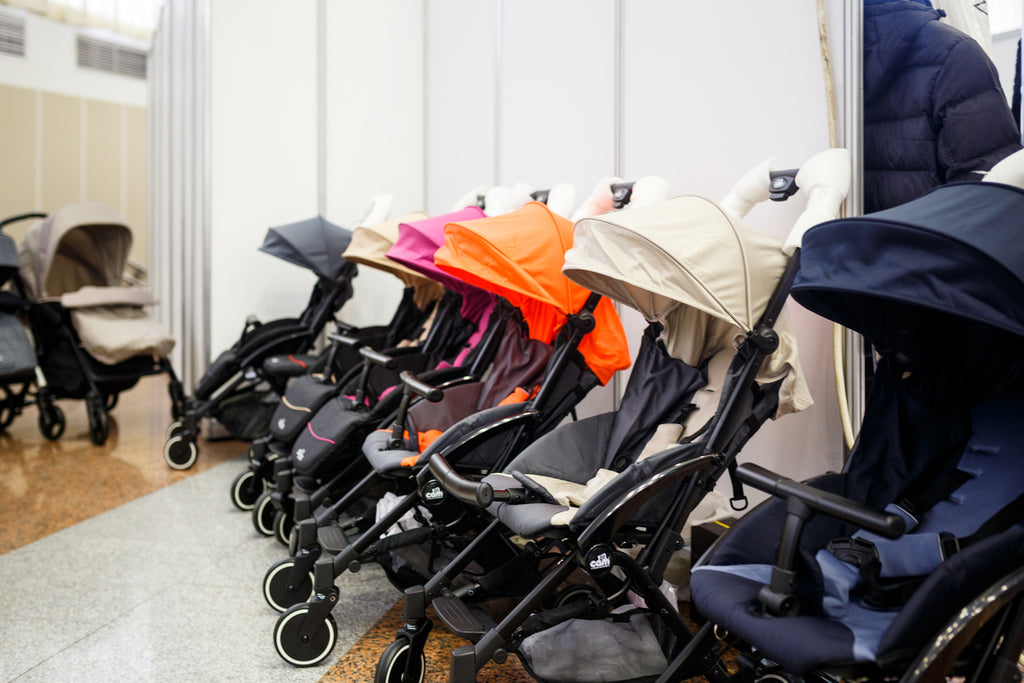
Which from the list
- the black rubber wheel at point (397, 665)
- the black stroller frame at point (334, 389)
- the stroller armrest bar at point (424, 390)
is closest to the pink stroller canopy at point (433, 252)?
the black stroller frame at point (334, 389)

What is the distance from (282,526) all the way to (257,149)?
2.62m

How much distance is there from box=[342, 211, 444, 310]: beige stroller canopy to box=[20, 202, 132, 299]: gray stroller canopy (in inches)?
85.2

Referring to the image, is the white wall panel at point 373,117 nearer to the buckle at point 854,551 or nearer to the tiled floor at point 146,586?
the tiled floor at point 146,586

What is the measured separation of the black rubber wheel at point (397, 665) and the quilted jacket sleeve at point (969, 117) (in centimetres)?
192

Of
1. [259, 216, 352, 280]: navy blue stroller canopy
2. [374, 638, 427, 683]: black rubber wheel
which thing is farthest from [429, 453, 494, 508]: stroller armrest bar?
[259, 216, 352, 280]: navy blue stroller canopy

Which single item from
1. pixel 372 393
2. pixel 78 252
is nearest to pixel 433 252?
pixel 372 393

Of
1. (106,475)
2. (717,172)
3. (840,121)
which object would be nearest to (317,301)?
(106,475)

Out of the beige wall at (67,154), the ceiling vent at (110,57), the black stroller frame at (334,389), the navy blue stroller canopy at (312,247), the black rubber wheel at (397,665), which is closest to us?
the black rubber wheel at (397,665)

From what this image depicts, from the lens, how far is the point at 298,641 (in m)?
1.99

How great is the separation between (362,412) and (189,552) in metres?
0.95

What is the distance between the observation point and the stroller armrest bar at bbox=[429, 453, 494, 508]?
66.7 inches

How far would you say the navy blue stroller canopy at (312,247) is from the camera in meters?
3.82

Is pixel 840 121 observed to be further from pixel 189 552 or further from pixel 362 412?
pixel 189 552

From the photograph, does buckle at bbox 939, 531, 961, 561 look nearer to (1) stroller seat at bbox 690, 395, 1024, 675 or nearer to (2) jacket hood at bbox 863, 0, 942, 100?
(1) stroller seat at bbox 690, 395, 1024, 675
